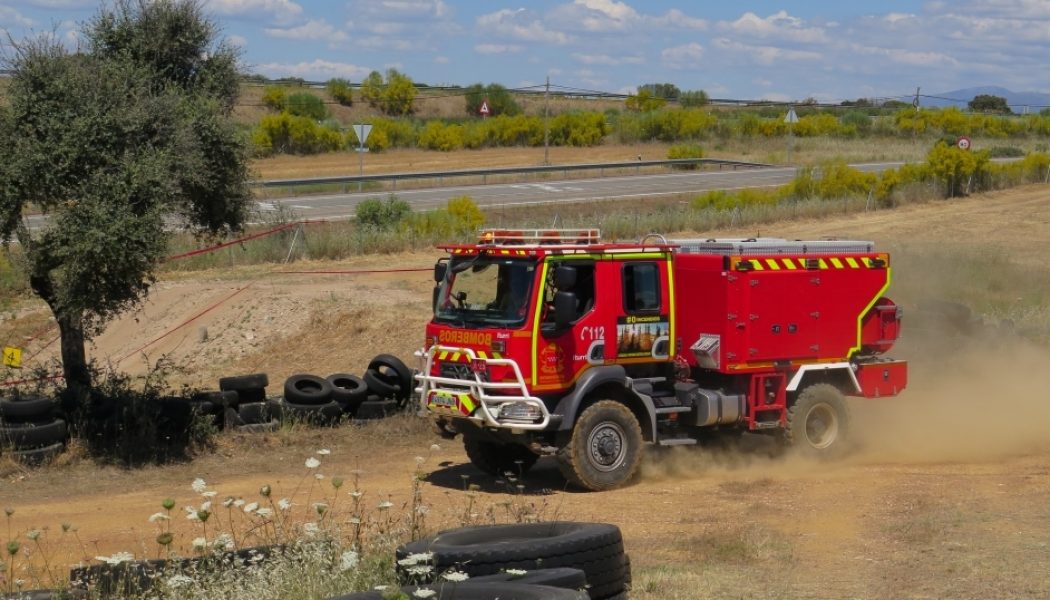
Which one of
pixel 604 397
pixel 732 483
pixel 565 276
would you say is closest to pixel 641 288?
pixel 604 397

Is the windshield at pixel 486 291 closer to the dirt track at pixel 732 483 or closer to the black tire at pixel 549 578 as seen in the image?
the dirt track at pixel 732 483

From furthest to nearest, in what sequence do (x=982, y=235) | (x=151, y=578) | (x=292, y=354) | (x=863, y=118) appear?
1. (x=863, y=118)
2. (x=982, y=235)
3. (x=292, y=354)
4. (x=151, y=578)

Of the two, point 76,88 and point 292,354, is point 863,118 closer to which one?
point 292,354

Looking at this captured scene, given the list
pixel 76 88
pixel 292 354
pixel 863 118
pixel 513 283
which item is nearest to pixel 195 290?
pixel 292 354

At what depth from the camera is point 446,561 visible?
772 cm

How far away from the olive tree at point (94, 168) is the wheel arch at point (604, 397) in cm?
535

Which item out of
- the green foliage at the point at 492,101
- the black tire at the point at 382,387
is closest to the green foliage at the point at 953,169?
the black tire at the point at 382,387

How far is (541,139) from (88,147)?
6887 cm

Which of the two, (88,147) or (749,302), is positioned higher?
(88,147)

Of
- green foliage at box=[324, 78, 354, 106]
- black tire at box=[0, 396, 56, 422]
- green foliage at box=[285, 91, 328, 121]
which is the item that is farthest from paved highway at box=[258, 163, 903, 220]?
green foliage at box=[324, 78, 354, 106]

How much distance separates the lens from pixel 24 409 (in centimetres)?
1480

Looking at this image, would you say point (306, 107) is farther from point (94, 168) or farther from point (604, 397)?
point (604, 397)

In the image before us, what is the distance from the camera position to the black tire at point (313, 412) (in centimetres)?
1692

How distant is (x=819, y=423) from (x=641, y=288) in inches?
136
